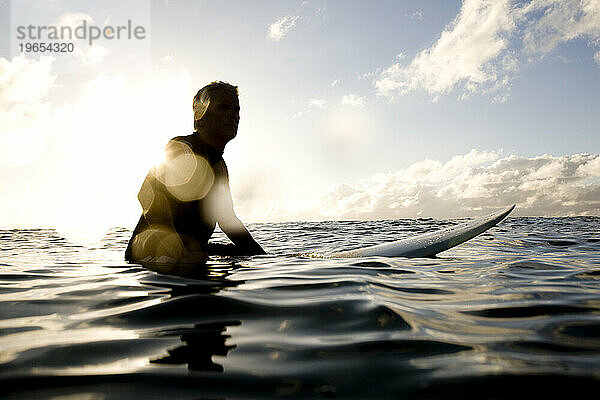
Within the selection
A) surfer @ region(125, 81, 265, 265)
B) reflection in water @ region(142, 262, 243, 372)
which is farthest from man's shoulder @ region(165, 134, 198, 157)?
reflection in water @ region(142, 262, 243, 372)

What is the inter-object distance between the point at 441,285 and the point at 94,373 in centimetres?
249

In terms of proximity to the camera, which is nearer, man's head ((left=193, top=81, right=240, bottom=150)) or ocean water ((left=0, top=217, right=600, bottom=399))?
ocean water ((left=0, top=217, right=600, bottom=399))

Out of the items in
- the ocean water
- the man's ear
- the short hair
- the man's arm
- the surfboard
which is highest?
the short hair

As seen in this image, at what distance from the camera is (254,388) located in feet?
3.71

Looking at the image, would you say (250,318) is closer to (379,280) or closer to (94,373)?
(94,373)

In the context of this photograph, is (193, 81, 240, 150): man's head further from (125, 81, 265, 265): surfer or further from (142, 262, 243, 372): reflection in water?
(142, 262, 243, 372): reflection in water

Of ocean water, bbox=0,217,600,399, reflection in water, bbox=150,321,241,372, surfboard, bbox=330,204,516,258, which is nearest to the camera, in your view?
ocean water, bbox=0,217,600,399

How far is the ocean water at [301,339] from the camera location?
3.74 feet

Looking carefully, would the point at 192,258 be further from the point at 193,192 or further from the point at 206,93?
the point at 206,93

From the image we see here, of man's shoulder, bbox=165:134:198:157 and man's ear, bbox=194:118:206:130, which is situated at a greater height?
man's ear, bbox=194:118:206:130

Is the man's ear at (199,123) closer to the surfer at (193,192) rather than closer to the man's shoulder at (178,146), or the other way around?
the surfer at (193,192)

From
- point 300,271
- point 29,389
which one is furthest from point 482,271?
point 29,389

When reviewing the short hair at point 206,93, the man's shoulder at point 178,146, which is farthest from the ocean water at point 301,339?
the short hair at point 206,93

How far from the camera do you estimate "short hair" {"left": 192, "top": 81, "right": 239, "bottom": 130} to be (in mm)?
4617
